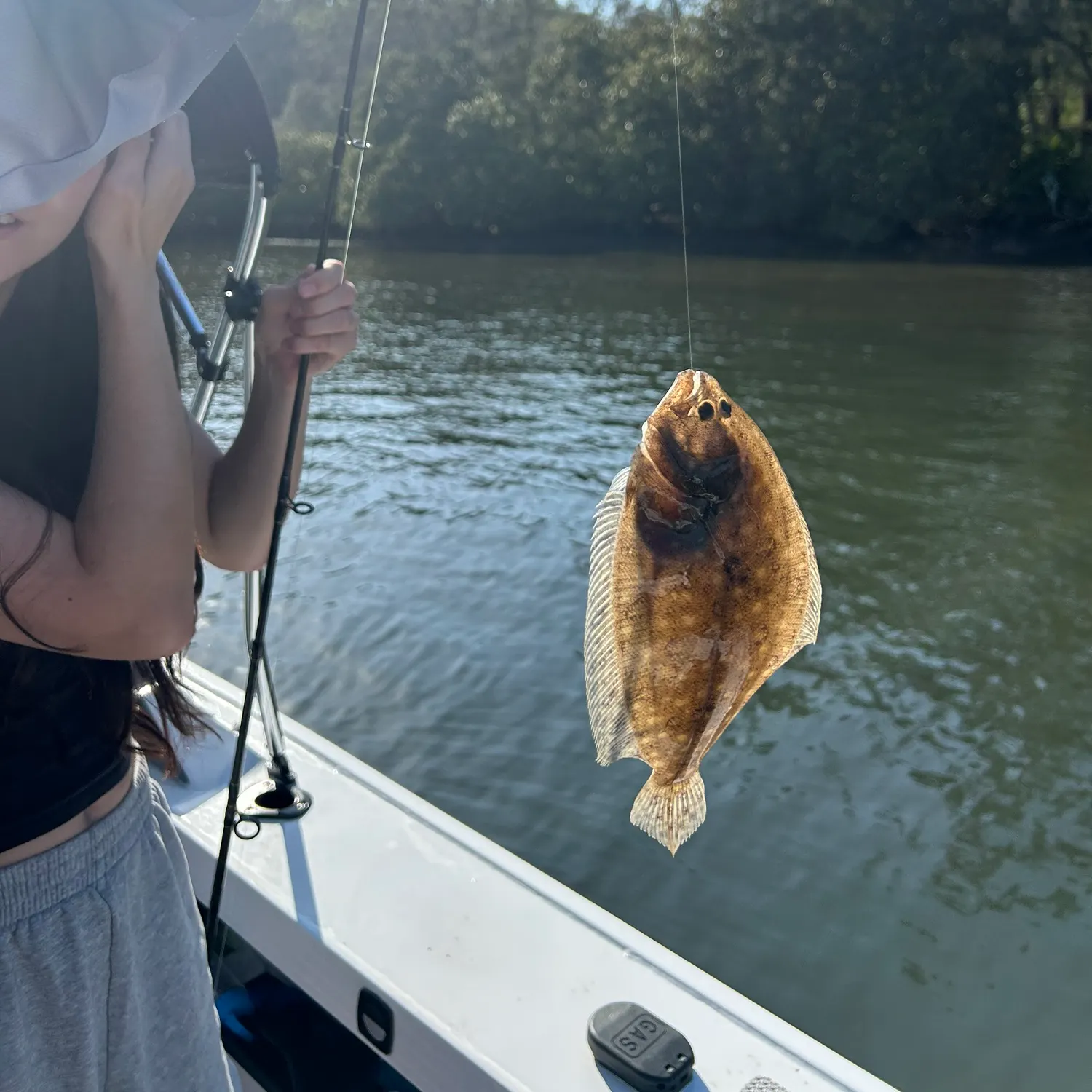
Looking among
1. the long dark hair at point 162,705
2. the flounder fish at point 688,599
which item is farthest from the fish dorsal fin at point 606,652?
the long dark hair at point 162,705

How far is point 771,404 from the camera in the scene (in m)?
14.4

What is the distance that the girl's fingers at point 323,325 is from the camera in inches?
70.4

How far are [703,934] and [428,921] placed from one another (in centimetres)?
274

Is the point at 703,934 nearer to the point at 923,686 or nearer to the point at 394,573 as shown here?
the point at 923,686

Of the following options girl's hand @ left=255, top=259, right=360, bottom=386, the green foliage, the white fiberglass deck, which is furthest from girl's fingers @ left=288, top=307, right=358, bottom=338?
the green foliage

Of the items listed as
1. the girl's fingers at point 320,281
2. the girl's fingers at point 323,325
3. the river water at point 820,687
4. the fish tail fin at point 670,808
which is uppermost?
the girl's fingers at point 320,281

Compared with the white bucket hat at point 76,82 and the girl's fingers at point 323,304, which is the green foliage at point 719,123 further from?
the white bucket hat at point 76,82

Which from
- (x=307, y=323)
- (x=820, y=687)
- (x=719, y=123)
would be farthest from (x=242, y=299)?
(x=719, y=123)

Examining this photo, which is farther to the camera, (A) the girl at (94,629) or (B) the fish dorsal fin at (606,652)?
(B) the fish dorsal fin at (606,652)

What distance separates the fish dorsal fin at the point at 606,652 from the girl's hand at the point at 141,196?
2.84 ft

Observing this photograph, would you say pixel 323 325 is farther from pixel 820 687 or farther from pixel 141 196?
pixel 820 687

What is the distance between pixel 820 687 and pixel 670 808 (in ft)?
16.3

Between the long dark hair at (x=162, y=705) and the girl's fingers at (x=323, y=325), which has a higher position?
the girl's fingers at (x=323, y=325)

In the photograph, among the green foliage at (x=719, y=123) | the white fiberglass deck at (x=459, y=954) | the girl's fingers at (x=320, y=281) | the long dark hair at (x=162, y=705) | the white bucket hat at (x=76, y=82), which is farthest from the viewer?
the green foliage at (x=719, y=123)
